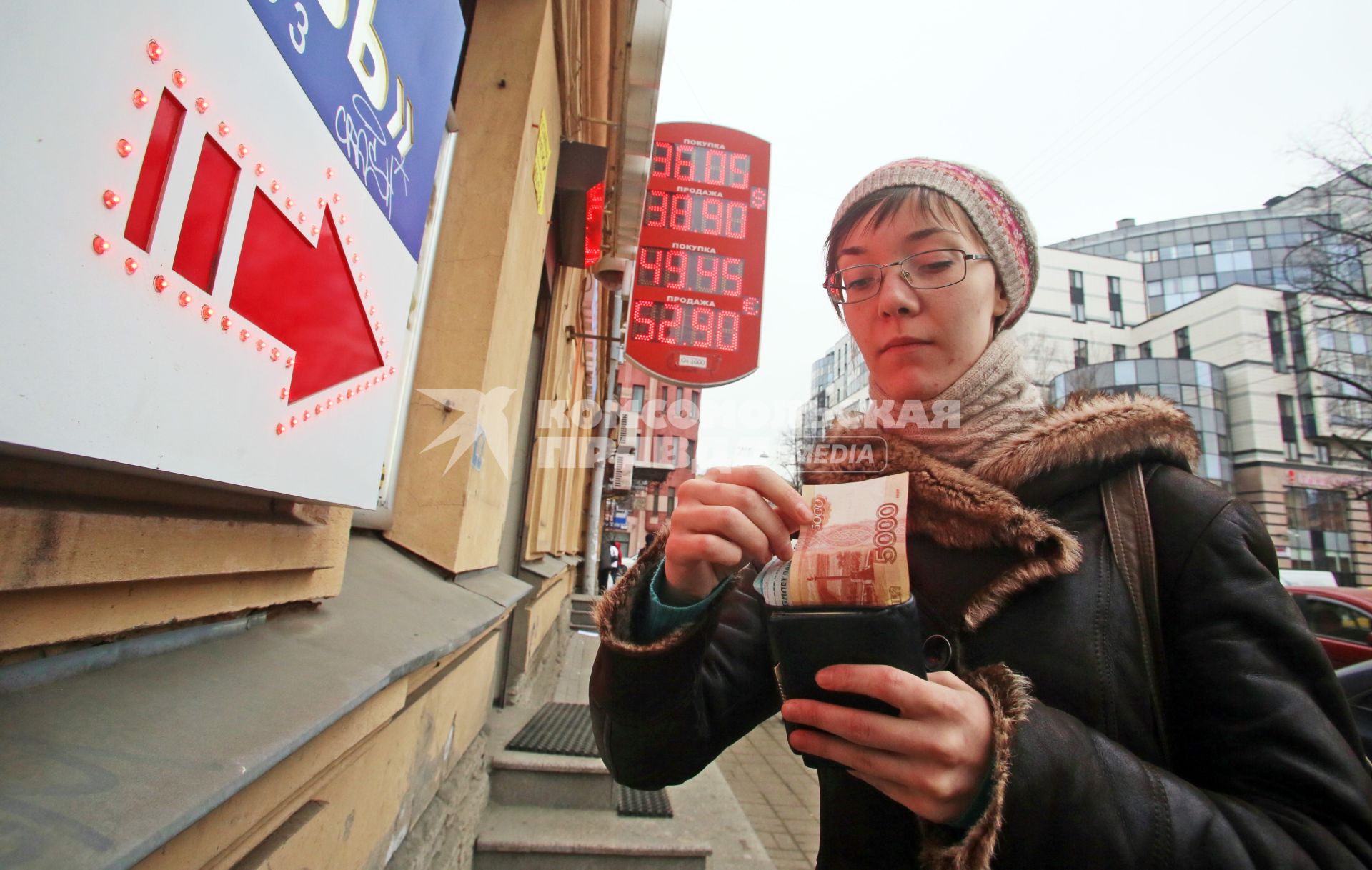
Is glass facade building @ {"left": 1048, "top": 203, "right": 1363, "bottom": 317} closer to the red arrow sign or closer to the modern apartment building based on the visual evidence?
the modern apartment building

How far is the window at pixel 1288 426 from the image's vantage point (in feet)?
102

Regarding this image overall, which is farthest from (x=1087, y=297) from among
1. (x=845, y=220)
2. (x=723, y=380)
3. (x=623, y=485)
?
(x=845, y=220)

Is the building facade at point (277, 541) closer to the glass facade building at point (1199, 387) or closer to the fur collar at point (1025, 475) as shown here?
the fur collar at point (1025, 475)

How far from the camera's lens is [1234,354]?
31922 millimetres

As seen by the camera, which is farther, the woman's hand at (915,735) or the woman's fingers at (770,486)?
the woman's fingers at (770,486)

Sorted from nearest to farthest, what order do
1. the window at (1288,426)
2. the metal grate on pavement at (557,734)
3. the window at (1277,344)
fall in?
the metal grate on pavement at (557,734) → the window at (1288,426) → the window at (1277,344)

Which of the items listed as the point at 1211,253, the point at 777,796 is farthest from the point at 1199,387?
the point at 777,796

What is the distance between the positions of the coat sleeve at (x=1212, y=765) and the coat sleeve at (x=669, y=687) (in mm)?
448

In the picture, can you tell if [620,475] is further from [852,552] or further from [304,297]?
[852,552]

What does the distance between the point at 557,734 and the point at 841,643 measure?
395 centimetres

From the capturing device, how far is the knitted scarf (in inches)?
49.7

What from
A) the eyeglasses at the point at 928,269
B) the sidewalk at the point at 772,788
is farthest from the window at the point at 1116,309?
the eyeglasses at the point at 928,269

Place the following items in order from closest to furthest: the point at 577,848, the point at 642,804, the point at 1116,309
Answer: the point at 577,848, the point at 642,804, the point at 1116,309

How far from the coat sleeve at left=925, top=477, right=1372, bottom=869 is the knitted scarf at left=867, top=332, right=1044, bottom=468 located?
0.38m
